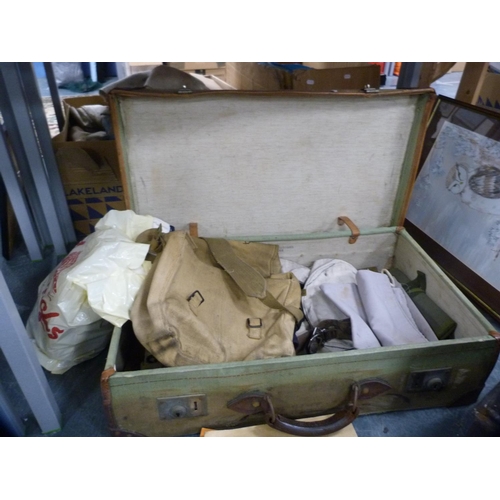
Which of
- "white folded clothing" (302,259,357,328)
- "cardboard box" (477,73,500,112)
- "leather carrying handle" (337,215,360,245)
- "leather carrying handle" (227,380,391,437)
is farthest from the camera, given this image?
"cardboard box" (477,73,500,112)

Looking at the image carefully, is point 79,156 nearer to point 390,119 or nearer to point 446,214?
point 390,119

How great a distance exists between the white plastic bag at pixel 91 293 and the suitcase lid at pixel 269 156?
0.14 meters

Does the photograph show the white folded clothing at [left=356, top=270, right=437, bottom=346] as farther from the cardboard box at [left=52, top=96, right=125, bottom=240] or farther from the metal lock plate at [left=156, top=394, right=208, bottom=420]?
the cardboard box at [left=52, top=96, right=125, bottom=240]

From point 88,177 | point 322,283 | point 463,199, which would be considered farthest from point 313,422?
point 88,177

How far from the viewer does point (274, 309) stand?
1.05 m

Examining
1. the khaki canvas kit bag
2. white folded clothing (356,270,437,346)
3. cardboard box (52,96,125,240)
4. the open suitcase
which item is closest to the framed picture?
the open suitcase

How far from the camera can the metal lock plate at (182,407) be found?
0.83 m

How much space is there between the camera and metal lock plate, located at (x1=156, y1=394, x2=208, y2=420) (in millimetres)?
827

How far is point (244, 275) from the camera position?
0.99 meters

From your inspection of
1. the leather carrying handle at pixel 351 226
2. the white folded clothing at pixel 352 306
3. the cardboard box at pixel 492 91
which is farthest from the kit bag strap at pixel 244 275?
the cardboard box at pixel 492 91

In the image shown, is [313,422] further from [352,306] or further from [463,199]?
[463,199]

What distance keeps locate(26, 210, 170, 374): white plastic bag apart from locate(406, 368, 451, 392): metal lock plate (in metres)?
0.68
